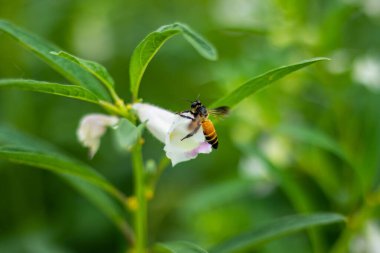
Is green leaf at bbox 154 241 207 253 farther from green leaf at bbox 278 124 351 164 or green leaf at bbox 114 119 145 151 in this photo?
green leaf at bbox 278 124 351 164

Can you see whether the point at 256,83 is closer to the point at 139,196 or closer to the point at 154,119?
the point at 154,119

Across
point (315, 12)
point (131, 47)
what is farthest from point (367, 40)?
point (131, 47)

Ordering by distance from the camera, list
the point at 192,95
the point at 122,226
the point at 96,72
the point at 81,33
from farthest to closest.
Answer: the point at 81,33, the point at 192,95, the point at 122,226, the point at 96,72

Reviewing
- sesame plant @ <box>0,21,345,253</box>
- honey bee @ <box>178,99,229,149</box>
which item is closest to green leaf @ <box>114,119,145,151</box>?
sesame plant @ <box>0,21,345,253</box>

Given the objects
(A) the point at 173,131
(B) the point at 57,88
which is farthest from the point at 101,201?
(B) the point at 57,88

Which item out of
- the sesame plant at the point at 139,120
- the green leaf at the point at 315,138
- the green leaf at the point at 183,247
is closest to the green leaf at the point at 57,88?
the sesame plant at the point at 139,120

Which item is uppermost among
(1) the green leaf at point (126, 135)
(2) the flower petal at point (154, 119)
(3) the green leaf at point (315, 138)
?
(3) the green leaf at point (315, 138)

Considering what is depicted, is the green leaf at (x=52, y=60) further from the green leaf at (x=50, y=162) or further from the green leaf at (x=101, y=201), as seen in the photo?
the green leaf at (x=101, y=201)

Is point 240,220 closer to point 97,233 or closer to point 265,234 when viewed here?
point 97,233
